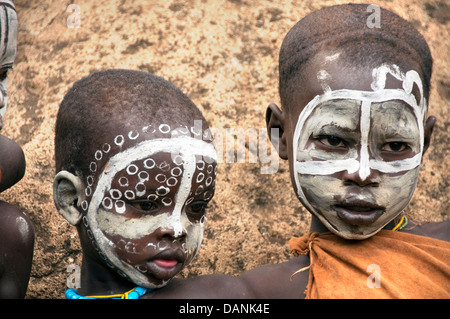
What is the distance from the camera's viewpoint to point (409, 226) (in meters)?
3.24

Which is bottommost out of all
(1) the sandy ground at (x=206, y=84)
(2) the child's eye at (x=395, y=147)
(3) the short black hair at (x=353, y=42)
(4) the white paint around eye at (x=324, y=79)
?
(1) the sandy ground at (x=206, y=84)

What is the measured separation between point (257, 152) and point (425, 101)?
149 centimetres

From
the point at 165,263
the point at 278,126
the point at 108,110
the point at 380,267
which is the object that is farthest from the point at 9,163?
the point at 380,267

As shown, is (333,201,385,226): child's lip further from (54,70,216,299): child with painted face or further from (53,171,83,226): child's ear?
(53,171,83,226): child's ear

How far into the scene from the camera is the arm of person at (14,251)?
3.00 meters

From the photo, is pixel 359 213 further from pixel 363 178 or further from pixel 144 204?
pixel 144 204

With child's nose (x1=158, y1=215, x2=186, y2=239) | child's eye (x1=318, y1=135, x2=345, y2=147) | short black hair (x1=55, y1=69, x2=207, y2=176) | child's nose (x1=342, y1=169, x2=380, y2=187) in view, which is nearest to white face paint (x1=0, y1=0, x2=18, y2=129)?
short black hair (x1=55, y1=69, x2=207, y2=176)

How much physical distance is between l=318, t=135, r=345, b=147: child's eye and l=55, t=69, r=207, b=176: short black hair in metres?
0.48

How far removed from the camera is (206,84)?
14.9 ft

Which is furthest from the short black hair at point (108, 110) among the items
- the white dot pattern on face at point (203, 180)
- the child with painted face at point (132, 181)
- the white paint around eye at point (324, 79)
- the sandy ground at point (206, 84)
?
the sandy ground at point (206, 84)

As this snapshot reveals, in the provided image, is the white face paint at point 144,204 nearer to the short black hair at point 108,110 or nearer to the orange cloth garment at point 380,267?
the short black hair at point 108,110

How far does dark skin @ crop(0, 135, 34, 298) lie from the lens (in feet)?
9.88

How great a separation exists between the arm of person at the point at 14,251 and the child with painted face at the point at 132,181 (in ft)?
0.96

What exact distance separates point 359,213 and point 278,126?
0.63 metres
